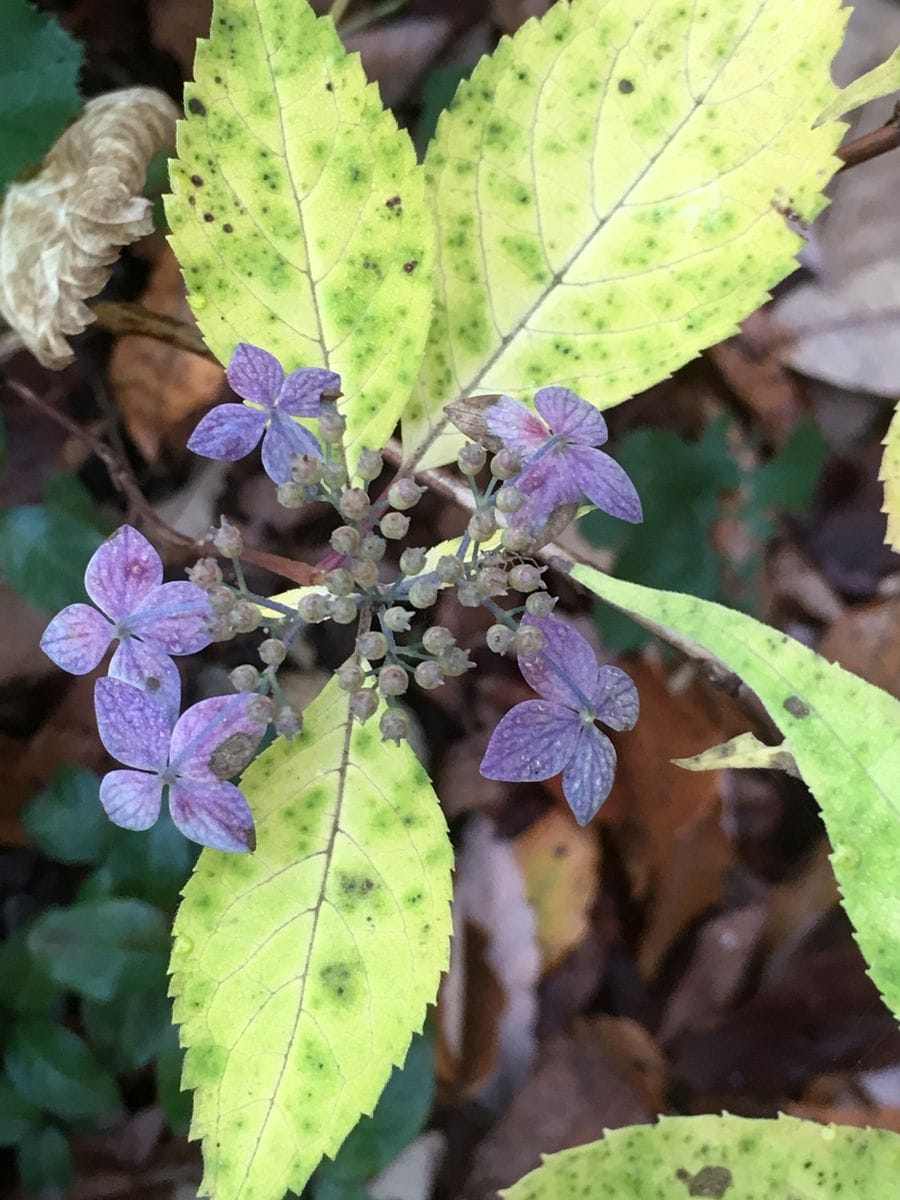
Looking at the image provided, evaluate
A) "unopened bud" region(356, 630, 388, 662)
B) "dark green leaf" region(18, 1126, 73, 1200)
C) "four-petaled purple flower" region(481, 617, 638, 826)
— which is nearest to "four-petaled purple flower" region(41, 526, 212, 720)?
"unopened bud" region(356, 630, 388, 662)

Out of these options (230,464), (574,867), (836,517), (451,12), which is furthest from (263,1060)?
(451,12)

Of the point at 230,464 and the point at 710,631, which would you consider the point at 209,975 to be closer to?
the point at 710,631

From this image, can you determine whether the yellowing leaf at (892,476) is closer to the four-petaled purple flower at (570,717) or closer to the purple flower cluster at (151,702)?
the four-petaled purple flower at (570,717)

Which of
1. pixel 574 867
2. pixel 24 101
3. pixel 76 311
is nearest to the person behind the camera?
pixel 76 311

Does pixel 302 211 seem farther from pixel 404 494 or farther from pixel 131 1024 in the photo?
pixel 131 1024

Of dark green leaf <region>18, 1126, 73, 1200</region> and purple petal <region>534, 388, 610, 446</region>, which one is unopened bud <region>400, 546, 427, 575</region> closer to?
A: purple petal <region>534, 388, 610, 446</region>

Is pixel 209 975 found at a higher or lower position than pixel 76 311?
lower
